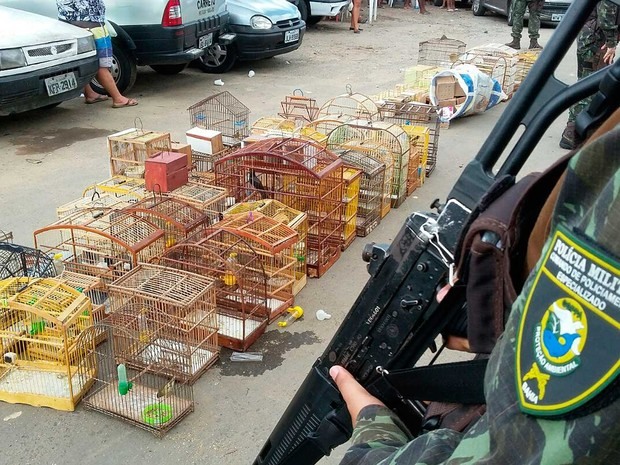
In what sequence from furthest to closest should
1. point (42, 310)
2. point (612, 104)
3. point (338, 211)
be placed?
1. point (338, 211)
2. point (42, 310)
3. point (612, 104)

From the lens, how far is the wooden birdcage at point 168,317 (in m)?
3.38

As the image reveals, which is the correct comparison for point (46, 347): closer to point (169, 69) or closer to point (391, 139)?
point (391, 139)

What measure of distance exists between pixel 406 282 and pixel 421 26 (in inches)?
625

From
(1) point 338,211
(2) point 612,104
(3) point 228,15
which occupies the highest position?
(2) point 612,104

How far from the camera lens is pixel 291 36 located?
1023cm

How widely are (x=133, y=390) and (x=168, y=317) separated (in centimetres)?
42

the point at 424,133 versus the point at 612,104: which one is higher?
the point at 612,104

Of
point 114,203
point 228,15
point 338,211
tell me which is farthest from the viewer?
point 228,15

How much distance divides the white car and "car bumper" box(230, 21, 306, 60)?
280 centimetres

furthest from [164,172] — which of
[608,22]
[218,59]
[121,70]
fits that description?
[218,59]

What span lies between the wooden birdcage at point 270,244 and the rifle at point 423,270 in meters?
2.27

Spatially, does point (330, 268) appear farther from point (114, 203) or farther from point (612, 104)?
point (612, 104)

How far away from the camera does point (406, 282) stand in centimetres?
138

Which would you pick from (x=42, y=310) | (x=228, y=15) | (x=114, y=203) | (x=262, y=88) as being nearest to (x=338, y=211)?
(x=114, y=203)
